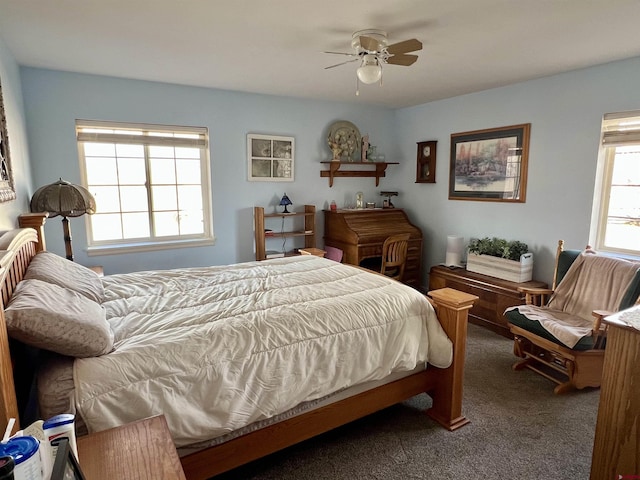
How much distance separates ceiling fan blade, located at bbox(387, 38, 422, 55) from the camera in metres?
2.17

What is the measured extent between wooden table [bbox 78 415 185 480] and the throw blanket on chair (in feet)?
8.22

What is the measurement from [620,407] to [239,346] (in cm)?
151

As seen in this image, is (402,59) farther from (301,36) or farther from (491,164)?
(491,164)

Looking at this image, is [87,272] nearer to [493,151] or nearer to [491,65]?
[491,65]

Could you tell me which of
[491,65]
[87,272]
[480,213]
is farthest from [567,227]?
→ [87,272]

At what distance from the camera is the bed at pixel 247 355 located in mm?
1392

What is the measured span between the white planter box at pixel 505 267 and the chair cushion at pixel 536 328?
0.73 meters

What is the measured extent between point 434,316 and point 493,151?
2499 mm

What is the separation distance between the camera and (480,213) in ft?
13.5

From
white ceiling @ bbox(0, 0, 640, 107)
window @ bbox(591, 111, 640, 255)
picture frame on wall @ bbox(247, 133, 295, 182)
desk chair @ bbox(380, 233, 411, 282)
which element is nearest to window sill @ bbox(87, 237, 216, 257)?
picture frame on wall @ bbox(247, 133, 295, 182)

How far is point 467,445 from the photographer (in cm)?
204

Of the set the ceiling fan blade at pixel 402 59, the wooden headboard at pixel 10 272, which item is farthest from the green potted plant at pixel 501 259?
the wooden headboard at pixel 10 272

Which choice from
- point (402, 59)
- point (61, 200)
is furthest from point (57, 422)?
point (402, 59)

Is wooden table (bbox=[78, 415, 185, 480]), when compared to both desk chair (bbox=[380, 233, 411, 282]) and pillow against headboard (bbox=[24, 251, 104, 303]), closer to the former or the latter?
pillow against headboard (bbox=[24, 251, 104, 303])
